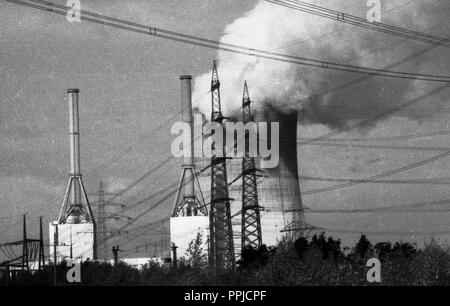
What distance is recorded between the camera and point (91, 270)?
154ft

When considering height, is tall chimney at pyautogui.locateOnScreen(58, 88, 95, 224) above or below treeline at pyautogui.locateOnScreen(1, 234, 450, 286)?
above

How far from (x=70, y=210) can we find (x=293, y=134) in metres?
18.2

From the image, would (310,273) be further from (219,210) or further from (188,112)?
(188,112)

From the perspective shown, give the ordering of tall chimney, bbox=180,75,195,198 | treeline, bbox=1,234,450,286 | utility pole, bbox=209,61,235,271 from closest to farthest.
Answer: treeline, bbox=1,234,450,286
utility pole, bbox=209,61,235,271
tall chimney, bbox=180,75,195,198

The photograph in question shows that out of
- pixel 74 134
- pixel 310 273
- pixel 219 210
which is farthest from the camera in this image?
pixel 74 134

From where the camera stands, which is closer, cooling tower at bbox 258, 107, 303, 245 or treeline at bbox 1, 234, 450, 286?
treeline at bbox 1, 234, 450, 286

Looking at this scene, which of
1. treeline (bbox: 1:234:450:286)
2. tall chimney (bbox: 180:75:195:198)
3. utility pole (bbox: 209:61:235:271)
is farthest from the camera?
tall chimney (bbox: 180:75:195:198)

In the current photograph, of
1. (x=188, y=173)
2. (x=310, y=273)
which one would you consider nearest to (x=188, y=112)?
(x=188, y=173)

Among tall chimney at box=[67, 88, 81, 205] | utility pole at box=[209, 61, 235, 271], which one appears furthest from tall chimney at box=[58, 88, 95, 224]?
utility pole at box=[209, 61, 235, 271]

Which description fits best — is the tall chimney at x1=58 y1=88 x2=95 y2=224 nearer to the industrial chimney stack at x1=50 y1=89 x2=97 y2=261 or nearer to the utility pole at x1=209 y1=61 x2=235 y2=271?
the industrial chimney stack at x1=50 y1=89 x2=97 y2=261
